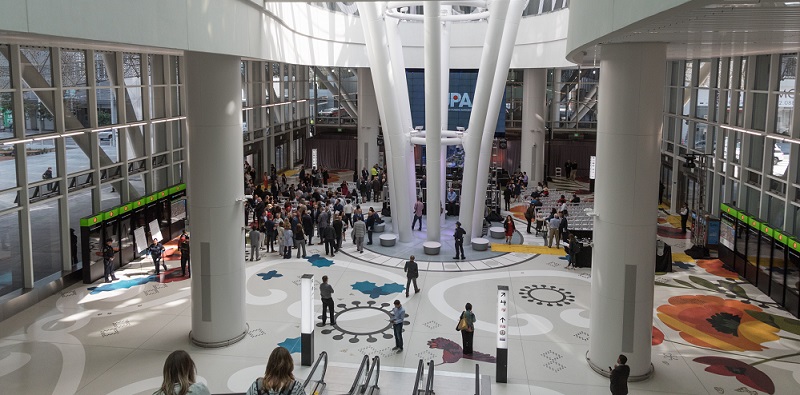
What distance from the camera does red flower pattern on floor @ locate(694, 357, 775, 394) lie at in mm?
12297

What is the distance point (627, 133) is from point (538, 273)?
8.79 meters

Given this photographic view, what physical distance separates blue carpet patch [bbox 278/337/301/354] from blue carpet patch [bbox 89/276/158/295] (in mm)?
6094

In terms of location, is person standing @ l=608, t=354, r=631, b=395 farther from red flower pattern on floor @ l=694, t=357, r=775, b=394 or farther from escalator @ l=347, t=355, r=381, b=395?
escalator @ l=347, t=355, r=381, b=395

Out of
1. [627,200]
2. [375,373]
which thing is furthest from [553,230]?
[375,373]

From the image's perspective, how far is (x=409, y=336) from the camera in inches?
572

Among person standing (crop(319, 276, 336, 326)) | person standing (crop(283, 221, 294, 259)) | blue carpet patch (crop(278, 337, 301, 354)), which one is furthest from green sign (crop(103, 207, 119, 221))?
blue carpet patch (crop(278, 337, 301, 354))

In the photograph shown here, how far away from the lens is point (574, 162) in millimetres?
42312

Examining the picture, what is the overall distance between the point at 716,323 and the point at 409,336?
728cm

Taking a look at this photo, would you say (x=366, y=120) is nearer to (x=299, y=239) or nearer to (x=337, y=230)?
(x=337, y=230)

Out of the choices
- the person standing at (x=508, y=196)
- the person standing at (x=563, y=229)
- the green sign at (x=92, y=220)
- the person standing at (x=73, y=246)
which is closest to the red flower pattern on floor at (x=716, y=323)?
the person standing at (x=563, y=229)

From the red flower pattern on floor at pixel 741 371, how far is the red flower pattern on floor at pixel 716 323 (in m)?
0.80

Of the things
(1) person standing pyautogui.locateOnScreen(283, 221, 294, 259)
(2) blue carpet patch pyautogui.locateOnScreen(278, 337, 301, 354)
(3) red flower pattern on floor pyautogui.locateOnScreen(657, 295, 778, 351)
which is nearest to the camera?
(2) blue carpet patch pyautogui.locateOnScreen(278, 337, 301, 354)

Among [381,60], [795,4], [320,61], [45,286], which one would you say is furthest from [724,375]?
[320,61]

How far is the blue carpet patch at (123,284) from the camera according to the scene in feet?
57.8
